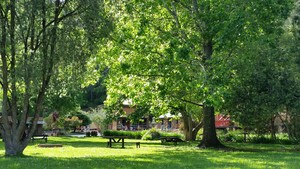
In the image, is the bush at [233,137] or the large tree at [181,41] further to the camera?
the bush at [233,137]

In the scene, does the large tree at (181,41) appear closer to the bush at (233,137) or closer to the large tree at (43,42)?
the large tree at (43,42)

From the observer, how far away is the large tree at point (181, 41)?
811 inches

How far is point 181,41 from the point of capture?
21.0 metres

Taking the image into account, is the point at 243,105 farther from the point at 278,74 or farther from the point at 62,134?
the point at 62,134

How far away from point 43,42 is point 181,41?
742cm

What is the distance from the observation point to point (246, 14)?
21.5 meters

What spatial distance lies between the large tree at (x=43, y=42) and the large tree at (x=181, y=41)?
2937mm

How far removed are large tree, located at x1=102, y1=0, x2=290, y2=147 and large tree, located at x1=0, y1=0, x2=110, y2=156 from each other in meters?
2.94

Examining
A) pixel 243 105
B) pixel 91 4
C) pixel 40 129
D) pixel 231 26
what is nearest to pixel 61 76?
pixel 91 4

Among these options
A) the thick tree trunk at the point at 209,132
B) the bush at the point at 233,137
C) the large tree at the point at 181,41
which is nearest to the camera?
the large tree at the point at 181,41

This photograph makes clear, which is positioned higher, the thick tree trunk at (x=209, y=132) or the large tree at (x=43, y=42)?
the large tree at (x=43, y=42)

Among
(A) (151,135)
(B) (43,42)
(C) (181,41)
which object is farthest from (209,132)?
(A) (151,135)

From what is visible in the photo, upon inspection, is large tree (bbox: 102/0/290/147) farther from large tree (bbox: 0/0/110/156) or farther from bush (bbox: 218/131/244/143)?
bush (bbox: 218/131/244/143)

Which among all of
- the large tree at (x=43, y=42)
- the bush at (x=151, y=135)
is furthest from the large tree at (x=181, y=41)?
the bush at (x=151, y=135)
